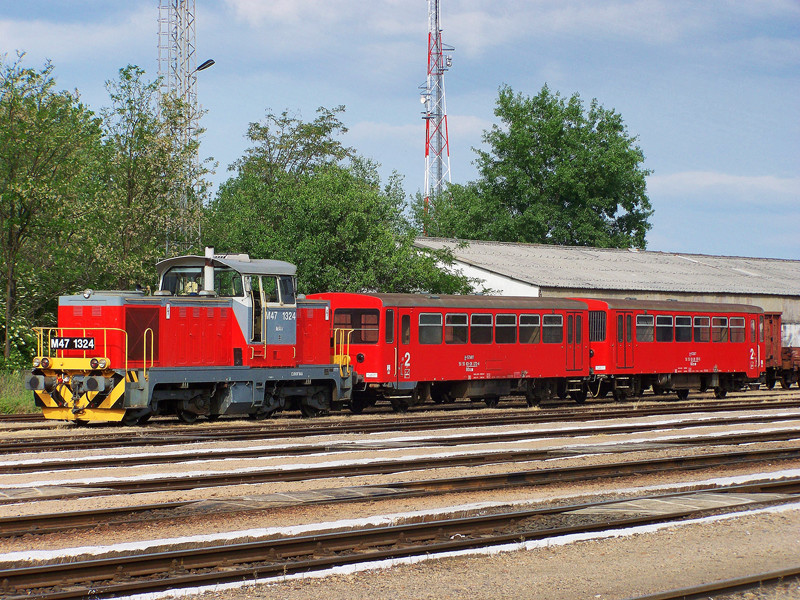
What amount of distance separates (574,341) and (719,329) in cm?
673

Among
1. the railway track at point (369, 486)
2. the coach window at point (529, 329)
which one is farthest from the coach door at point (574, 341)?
the railway track at point (369, 486)

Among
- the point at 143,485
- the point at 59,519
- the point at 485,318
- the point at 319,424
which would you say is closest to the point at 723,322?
the point at 485,318

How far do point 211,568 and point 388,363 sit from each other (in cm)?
1621

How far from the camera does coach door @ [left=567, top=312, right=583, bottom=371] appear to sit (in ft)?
93.6

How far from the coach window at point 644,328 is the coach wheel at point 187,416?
50.1ft

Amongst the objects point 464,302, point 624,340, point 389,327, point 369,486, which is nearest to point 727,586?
point 369,486

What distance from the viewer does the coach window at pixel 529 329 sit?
27312 mm

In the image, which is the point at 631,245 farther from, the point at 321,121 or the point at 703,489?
the point at 703,489

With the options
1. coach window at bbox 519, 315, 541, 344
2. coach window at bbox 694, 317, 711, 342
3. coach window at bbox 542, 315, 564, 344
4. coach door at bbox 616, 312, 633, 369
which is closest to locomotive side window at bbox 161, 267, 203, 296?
coach window at bbox 519, 315, 541, 344

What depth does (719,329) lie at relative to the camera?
32.2 m

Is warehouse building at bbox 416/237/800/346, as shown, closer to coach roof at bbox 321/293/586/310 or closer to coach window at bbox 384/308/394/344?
coach roof at bbox 321/293/586/310

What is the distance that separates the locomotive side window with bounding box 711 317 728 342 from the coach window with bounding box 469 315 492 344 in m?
9.90

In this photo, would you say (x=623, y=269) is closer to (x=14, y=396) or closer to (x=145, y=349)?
(x=14, y=396)

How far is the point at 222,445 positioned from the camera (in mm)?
17062
